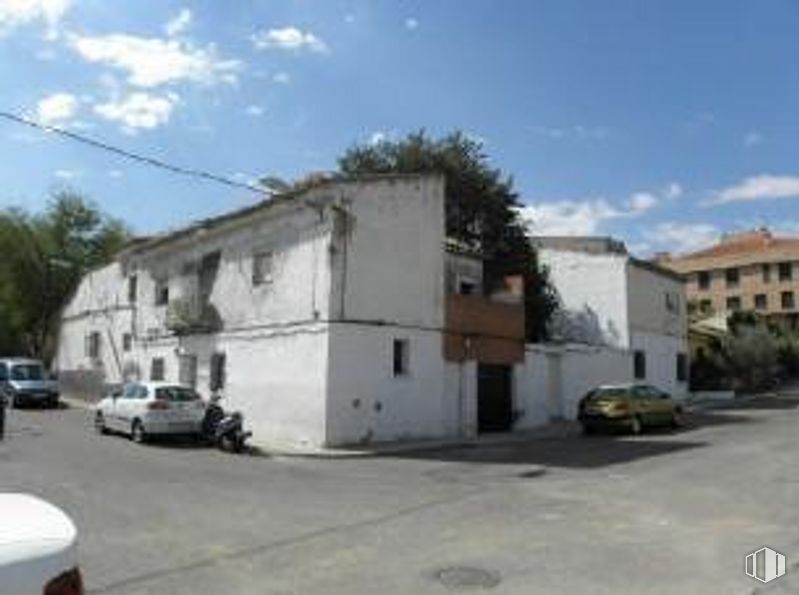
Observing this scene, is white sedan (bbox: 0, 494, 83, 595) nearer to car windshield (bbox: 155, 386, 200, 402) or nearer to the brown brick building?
car windshield (bbox: 155, 386, 200, 402)

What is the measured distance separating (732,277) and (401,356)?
76.4m

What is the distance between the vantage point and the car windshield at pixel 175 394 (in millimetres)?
27188

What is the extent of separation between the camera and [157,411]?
1057 inches

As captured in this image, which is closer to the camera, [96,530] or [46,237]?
Answer: [96,530]

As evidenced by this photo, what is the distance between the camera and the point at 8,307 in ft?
180

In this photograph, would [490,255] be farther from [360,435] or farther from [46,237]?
[46,237]

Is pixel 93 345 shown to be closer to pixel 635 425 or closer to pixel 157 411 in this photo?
pixel 157 411

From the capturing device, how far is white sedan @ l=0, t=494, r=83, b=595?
13.2 feet

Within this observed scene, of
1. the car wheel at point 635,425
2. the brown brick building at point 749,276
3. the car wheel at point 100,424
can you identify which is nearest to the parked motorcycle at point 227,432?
the car wheel at point 100,424

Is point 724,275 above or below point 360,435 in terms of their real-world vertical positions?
above

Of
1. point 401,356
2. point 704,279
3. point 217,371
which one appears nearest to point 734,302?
point 704,279

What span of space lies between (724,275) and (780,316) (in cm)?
643

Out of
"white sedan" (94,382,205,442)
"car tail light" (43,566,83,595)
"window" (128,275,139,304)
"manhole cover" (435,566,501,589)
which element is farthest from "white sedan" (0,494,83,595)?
"window" (128,275,139,304)

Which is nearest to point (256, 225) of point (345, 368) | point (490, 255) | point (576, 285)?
point (345, 368)
